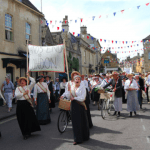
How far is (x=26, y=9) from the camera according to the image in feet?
60.2

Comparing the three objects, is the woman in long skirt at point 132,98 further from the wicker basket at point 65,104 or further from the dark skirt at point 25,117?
the dark skirt at point 25,117

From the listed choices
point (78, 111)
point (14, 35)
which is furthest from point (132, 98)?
point (14, 35)

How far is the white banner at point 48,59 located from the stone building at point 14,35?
804 cm

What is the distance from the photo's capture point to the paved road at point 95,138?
5.02 metres

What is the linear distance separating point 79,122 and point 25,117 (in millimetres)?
1793

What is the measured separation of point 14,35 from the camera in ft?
54.3

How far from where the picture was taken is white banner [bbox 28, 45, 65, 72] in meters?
7.11

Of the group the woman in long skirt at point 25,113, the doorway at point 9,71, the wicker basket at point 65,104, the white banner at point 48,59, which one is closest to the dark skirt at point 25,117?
→ the woman in long skirt at point 25,113

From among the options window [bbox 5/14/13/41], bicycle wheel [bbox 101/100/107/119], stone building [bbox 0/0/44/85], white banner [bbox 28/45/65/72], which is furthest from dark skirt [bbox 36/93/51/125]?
window [bbox 5/14/13/41]

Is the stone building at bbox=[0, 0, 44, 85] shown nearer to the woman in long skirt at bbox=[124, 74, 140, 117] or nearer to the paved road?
the paved road

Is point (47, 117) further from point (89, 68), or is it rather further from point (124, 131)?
point (89, 68)

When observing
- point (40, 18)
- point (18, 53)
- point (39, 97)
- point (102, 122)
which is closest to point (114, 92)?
point (102, 122)

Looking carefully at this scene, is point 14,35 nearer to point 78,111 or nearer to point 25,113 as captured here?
point 25,113

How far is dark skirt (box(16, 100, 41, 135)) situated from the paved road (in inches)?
10.4
